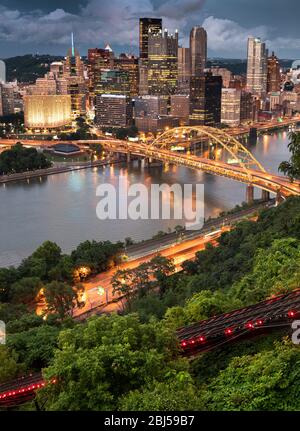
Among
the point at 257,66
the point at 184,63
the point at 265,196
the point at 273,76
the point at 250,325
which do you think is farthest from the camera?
the point at 273,76

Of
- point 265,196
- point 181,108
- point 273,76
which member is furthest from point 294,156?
point 273,76

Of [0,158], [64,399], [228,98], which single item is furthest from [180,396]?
[228,98]

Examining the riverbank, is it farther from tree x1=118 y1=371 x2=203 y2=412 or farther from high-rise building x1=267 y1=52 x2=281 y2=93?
high-rise building x1=267 y1=52 x2=281 y2=93

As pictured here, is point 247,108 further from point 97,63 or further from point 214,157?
point 214,157

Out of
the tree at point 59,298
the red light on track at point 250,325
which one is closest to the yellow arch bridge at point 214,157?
the tree at point 59,298

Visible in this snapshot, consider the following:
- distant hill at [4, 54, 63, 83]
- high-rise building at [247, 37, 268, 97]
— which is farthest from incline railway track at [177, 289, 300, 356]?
distant hill at [4, 54, 63, 83]

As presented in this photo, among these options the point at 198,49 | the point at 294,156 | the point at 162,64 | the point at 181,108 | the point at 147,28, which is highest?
the point at 147,28
